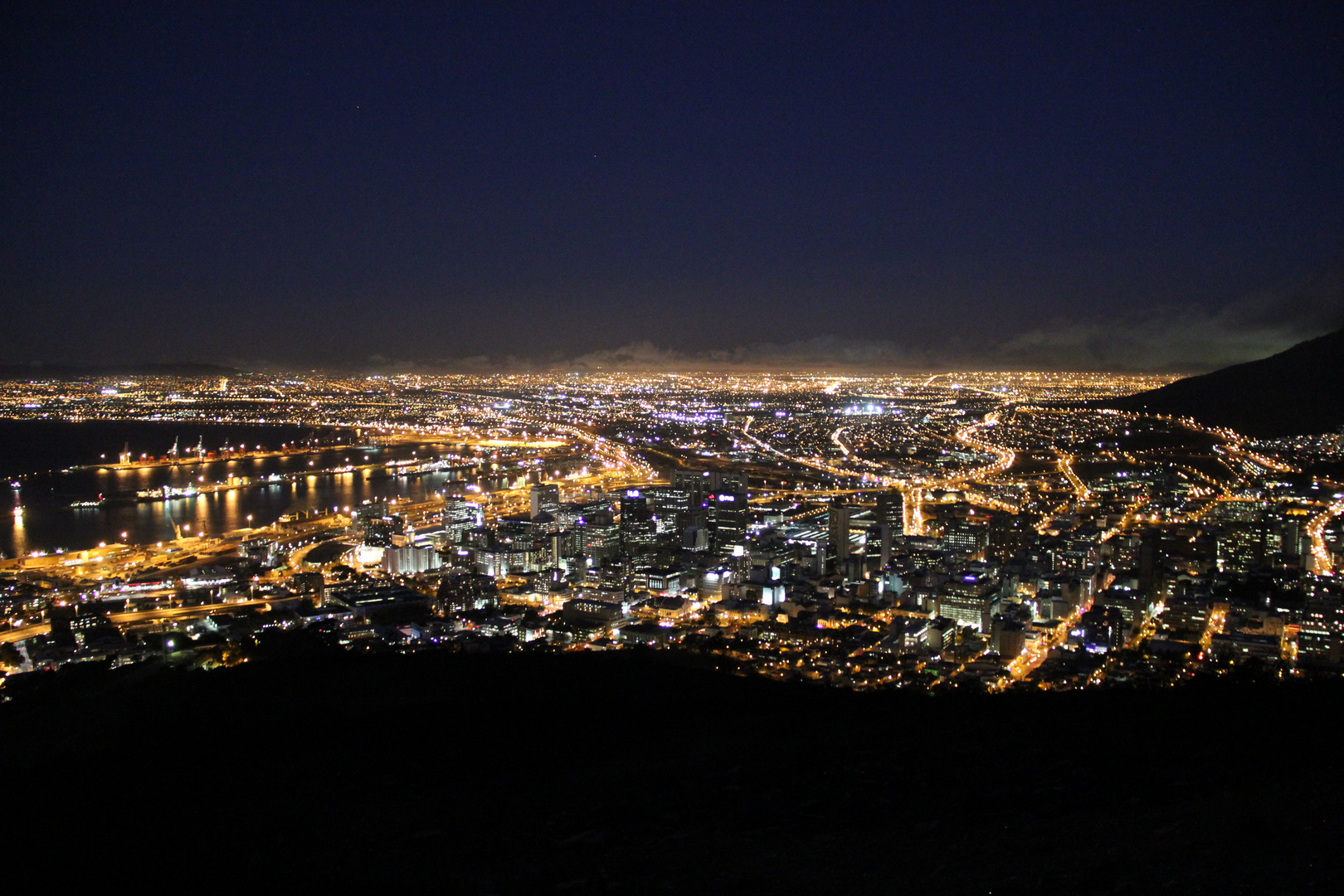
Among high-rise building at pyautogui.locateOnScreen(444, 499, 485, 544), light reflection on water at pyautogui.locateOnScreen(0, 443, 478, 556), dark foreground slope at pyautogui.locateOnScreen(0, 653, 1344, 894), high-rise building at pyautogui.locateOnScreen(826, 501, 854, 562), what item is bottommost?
light reflection on water at pyautogui.locateOnScreen(0, 443, 478, 556)

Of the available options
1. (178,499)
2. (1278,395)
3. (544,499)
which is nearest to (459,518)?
(544,499)

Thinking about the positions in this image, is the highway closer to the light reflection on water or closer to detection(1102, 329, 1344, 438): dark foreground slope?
the light reflection on water

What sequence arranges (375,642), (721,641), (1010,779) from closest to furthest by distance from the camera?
1. (1010,779)
2. (375,642)
3. (721,641)

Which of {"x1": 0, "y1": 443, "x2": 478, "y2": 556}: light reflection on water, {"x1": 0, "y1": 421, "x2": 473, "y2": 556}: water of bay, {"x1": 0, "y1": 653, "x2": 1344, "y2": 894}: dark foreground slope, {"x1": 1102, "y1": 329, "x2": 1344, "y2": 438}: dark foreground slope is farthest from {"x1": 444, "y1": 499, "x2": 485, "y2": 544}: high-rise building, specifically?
{"x1": 1102, "y1": 329, "x2": 1344, "y2": 438}: dark foreground slope

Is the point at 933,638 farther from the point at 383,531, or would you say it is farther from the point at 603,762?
the point at 383,531

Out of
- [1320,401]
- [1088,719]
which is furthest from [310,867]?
[1320,401]

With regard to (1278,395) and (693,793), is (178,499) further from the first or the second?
(1278,395)

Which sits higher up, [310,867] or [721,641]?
[310,867]
